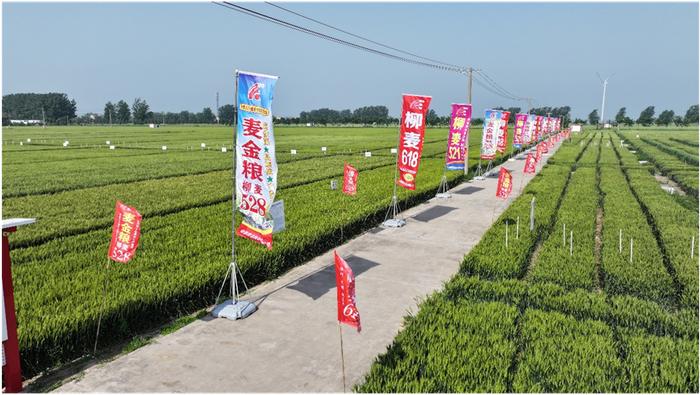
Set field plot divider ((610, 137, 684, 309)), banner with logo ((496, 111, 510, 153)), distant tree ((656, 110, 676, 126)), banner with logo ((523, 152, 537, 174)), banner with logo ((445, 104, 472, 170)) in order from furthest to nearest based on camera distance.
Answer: distant tree ((656, 110, 676, 126)) → banner with logo ((496, 111, 510, 153)) → banner with logo ((523, 152, 537, 174)) → banner with logo ((445, 104, 472, 170)) → field plot divider ((610, 137, 684, 309))

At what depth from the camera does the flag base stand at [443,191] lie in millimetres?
21656

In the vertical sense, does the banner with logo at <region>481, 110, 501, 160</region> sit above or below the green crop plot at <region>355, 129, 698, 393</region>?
above

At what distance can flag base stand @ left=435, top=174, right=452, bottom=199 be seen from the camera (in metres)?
21.7

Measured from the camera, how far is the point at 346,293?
19.8 feet

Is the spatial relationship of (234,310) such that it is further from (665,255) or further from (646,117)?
(646,117)

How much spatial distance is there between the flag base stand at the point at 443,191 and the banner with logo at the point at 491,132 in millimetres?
5016

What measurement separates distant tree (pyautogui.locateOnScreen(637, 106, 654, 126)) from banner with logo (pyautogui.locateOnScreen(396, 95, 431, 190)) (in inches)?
7812

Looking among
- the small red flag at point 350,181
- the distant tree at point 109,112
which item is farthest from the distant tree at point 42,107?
the small red flag at point 350,181

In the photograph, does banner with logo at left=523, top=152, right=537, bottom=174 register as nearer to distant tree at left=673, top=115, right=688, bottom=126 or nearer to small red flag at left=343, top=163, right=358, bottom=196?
small red flag at left=343, top=163, right=358, bottom=196

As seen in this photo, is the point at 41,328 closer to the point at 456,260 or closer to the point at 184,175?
the point at 456,260

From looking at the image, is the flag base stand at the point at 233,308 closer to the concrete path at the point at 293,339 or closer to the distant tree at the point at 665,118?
the concrete path at the point at 293,339

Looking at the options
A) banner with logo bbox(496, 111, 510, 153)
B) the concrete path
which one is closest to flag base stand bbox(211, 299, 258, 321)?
the concrete path

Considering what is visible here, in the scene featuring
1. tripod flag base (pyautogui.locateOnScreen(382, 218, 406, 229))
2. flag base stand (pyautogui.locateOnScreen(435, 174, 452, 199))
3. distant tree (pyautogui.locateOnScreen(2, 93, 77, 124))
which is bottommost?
tripod flag base (pyautogui.locateOnScreen(382, 218, 406, 229))

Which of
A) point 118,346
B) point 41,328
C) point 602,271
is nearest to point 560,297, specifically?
point 602,271
